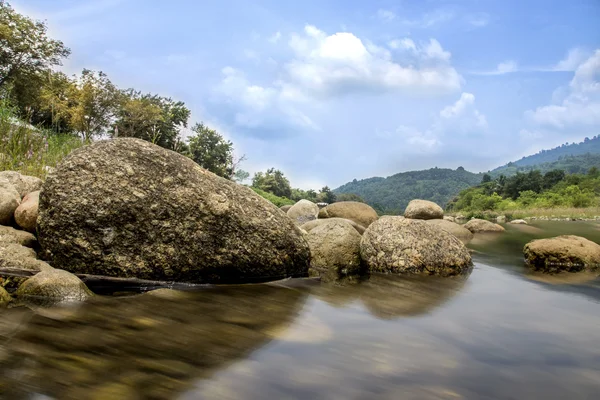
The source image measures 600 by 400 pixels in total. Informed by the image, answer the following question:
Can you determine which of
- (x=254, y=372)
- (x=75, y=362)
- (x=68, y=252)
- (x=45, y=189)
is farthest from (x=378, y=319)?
(x=45, y=189)

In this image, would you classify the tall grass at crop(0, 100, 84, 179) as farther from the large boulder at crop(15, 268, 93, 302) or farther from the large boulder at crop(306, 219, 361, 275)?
the large boulder at crop(306, 219, 361, 275)

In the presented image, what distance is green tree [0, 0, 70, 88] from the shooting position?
35.2 meters

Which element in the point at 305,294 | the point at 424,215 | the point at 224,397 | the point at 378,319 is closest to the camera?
the point at 224,397

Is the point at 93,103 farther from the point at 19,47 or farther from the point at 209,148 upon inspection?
the point at 209,148

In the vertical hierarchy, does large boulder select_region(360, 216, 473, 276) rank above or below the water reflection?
above

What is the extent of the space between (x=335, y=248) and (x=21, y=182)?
5900 millimetres

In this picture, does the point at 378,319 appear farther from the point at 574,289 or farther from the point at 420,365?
the point at 574,289

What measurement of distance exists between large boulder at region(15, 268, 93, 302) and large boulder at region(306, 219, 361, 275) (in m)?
4.49

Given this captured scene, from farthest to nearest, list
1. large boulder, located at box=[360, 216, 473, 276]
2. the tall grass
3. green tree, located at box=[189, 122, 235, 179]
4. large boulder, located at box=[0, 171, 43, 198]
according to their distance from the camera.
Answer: green tree, located at box=[189, 122, 235, 179] < the tall grass < large boulder, located at box=[360, 216, 473, 276] < large boulder, located at box=[0, 171, 43, 198]

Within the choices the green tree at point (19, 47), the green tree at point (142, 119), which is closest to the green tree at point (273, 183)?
the green tree at point (142, 119)

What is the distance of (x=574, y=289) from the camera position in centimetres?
757

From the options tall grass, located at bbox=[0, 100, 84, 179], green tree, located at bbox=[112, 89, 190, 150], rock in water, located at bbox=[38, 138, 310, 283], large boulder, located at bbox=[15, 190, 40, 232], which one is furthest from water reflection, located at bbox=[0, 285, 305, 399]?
green tree, located at bbox=[112, 89, 190, 150]

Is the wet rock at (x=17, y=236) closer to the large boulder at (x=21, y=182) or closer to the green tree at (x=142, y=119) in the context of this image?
the large boulder at (x=21, y=182)

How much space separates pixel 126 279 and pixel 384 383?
374 centimetres
